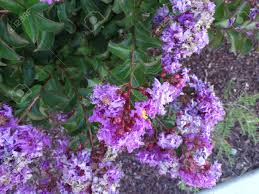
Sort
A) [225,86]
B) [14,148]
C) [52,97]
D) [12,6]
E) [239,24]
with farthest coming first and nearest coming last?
[225,86] → [239,24] → [52,97] → [14,148] → [12,6]

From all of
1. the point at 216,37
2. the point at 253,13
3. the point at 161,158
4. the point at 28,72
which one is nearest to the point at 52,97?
the point at 28,72

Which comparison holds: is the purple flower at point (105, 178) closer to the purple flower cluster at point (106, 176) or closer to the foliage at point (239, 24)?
the purple flower cluster at point (106, 176)

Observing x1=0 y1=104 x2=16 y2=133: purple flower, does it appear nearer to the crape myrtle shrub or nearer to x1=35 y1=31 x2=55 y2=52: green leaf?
the crape myrtle shrub

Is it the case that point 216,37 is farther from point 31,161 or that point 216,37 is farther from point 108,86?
point 31,161

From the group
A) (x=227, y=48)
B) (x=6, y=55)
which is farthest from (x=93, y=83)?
(x=227, y=48)

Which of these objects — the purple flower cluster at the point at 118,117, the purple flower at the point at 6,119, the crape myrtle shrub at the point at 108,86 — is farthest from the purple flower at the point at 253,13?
the purple flower at the point at 6,119
